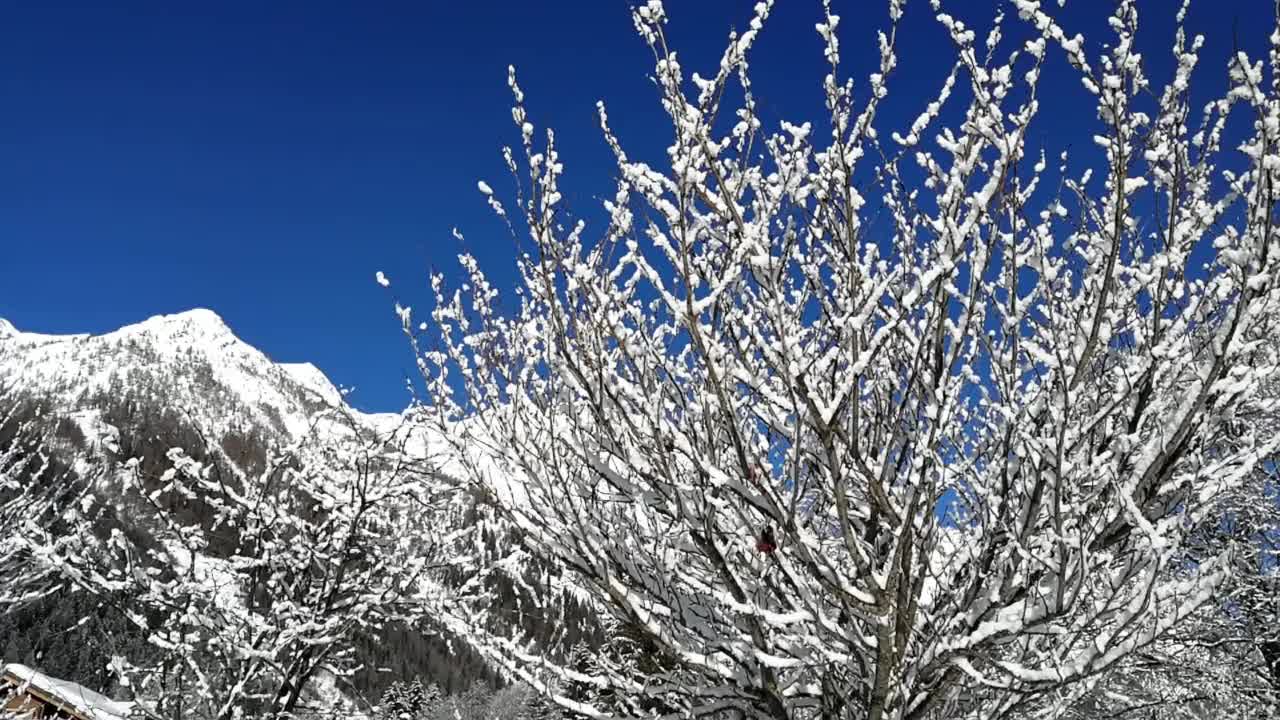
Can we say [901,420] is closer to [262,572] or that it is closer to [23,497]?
[262,572]

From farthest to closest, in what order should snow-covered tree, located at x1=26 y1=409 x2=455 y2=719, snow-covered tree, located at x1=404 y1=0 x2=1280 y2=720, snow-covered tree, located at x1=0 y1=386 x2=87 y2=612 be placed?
snow-covered tree, located at x1=0 y1=386 x2=87 y2=612 < snow-covered tree, located at x1=26 y1=409 x2=455 y2=719 < snow-covered tree, located at x1=404 y1=0 x2=1280 y2=720

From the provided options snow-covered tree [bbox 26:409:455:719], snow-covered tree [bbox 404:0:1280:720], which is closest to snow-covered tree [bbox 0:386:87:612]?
snow-covered tree [bbox 26:409:455:719]

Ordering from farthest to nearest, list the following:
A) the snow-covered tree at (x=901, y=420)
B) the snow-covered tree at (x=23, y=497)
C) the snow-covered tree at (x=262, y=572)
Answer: the snow-covered tree at (x=23, y=497)
the snow-covered tree at (x=262, y=572)
the snow-covered tree at (x=901, y=420)

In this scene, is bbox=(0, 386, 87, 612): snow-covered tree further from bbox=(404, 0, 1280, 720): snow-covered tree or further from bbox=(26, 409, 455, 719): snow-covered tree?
bbox=(404, 0, 1280, 720): snow-covered tree

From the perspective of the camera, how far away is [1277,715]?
8.16 m

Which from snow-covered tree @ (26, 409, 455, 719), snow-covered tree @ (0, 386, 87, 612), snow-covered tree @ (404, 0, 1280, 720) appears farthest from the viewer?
snow-covered tree @ (0, 386, 87, 612)

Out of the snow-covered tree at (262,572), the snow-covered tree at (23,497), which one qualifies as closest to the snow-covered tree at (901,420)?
the snow-covered tree at (262,572)

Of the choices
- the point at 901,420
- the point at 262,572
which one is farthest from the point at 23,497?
the point at 901,420

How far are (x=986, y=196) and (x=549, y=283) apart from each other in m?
1.60

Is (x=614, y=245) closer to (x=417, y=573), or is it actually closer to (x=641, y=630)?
(x=641, y=630)

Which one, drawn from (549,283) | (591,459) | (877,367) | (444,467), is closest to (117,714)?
(444,467)

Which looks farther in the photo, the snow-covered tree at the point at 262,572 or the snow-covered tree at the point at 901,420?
the snow-covered tree at the point at 262,572

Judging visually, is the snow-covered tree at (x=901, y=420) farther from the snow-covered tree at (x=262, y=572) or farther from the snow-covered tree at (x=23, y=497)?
the snow-covered tree at (x=23, y=497)

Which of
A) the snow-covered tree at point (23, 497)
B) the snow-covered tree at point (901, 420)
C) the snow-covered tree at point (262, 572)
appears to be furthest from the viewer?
the snow-covered tree at point (23, 497)
